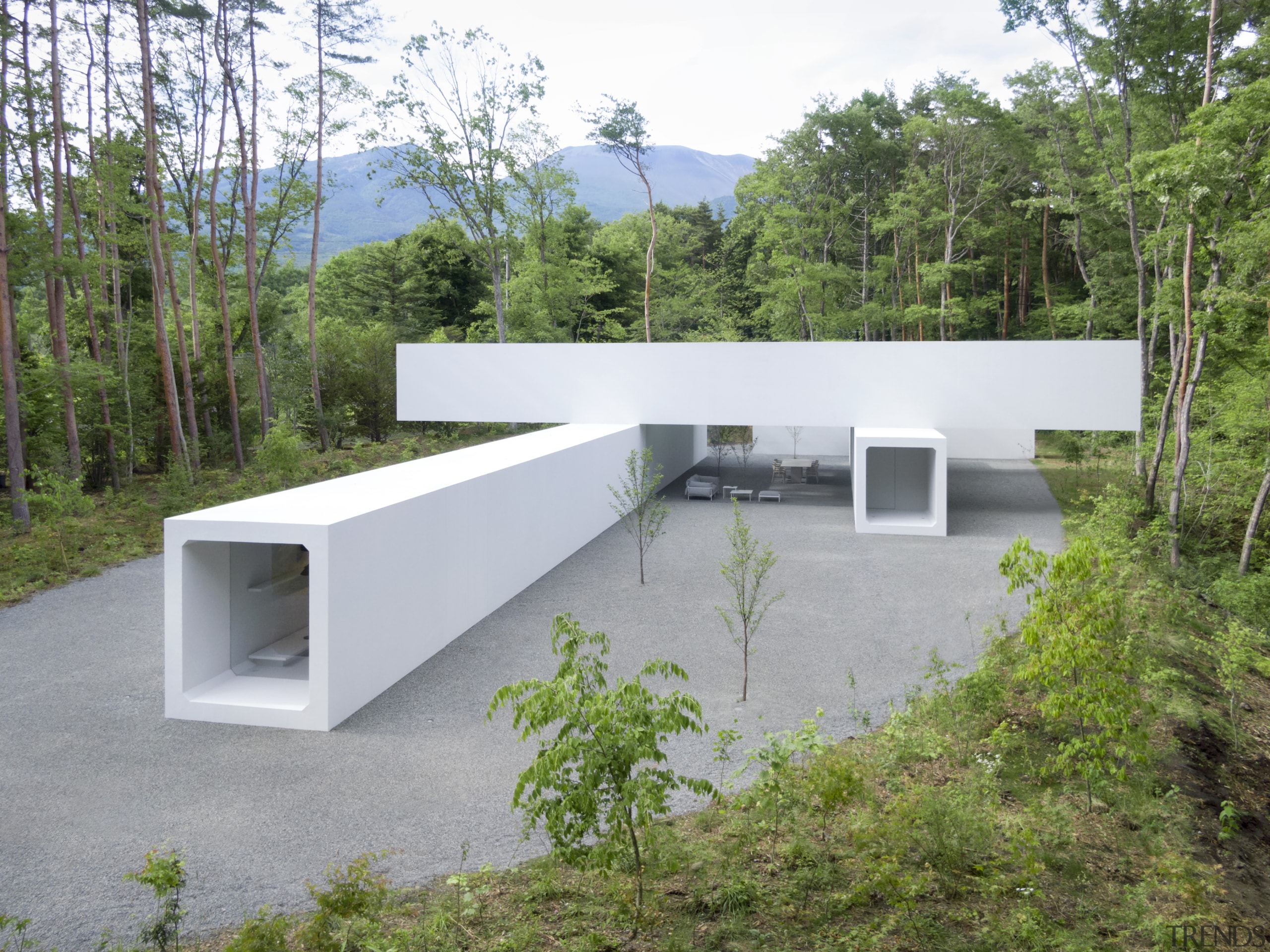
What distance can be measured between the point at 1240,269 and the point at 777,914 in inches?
441

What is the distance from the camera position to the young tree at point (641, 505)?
10805mm

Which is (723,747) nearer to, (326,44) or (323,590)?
(323,590)

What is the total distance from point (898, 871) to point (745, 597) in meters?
5.40

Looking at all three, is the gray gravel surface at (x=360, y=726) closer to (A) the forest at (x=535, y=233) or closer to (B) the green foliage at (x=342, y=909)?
(B) the green foliage at (x=342, y=909)

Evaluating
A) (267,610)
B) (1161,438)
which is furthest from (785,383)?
(267,610)

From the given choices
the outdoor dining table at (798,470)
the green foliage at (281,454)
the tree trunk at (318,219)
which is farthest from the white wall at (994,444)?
A: the green foliage at (281,454)

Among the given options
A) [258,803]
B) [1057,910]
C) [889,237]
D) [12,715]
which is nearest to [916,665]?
[1057,910]

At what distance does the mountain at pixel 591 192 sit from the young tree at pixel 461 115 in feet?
179

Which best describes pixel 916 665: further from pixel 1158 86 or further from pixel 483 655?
pixel 1158 86

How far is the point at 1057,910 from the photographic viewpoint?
12.3 feet

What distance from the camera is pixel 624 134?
25.6 metres

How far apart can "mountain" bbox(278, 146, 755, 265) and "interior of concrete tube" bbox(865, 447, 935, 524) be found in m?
68.1

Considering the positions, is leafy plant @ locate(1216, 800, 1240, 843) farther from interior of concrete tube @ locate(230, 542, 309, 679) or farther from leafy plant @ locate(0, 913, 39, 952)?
interior of concrete tube @ locate(230, 542, 309, 679)

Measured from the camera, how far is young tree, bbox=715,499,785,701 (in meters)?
6.92
